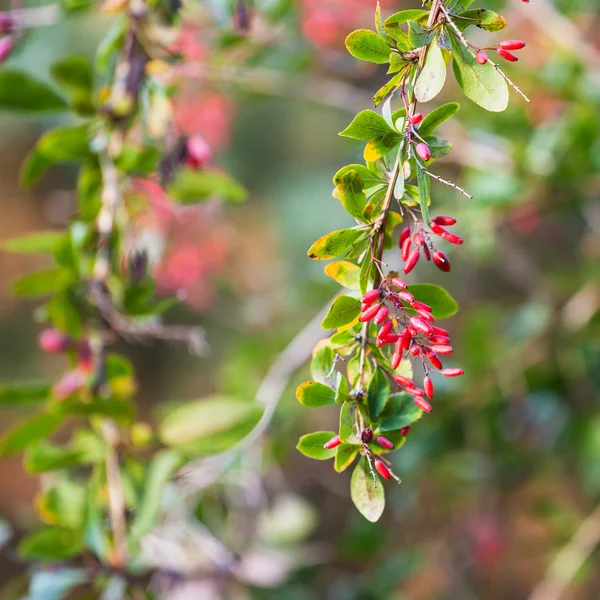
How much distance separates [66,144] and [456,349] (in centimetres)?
86

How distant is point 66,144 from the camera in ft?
1.80

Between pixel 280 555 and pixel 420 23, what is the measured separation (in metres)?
0.82

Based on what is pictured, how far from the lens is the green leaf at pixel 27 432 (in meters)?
0.56

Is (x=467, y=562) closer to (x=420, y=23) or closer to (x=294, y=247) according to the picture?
(x=420, y=23)

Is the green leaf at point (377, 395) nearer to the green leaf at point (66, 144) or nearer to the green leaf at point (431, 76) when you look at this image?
the green leaf at point (431, 76)

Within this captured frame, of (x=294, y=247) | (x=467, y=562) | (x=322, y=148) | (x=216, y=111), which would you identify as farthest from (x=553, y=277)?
(x=322, y=148)

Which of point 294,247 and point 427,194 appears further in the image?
point 294,247

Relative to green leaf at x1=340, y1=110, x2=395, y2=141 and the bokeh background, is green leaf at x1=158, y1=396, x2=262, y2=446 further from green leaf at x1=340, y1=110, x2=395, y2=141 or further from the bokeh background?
green leaf at x1=340, y1=110, x2=395, y2=141

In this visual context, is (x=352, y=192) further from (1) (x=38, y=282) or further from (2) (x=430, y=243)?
(1) (x=38, y=282)

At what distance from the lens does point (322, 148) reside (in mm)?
2326

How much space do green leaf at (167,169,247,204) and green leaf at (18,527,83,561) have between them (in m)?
0.31

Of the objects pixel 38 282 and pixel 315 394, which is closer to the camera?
pixel 315 394

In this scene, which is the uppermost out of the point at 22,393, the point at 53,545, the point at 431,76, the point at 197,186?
the point at 431,76

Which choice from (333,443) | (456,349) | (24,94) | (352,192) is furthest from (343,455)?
(456,349)
